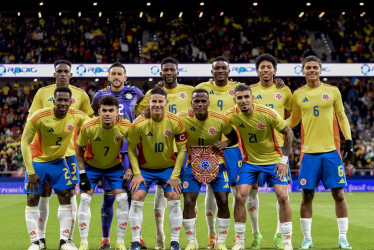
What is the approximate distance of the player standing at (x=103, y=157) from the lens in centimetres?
786

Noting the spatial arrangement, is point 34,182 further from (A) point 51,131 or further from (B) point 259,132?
(B) point 259,132

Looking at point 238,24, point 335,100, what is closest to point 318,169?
point 335,100

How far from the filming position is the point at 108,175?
8156 mm

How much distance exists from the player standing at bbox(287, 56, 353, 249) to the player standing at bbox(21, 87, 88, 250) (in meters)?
3.15

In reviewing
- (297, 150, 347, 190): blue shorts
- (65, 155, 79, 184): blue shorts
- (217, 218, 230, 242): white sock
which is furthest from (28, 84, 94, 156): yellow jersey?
(297, 150, 347, 190): blue shorts

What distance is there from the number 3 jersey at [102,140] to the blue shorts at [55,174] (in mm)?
396

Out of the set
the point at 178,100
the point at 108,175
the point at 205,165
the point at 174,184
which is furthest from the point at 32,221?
the point at 178,100

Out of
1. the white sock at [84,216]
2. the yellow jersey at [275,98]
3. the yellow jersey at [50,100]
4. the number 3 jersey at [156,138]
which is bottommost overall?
the white sock at [84,216]

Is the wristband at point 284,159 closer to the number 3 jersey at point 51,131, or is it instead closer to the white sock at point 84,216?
the white sock at point 84,216

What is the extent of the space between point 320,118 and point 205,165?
1.91 meters

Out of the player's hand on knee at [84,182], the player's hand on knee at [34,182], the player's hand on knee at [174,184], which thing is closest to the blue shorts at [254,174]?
the player's hand on knee at [174,184]

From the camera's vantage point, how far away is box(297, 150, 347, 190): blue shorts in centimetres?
838

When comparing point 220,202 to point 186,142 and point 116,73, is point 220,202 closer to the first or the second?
point 186,142

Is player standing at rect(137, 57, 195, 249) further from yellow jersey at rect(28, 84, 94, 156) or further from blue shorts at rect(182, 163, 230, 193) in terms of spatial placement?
blue shorts at rect(182, 163, 230, 193)
